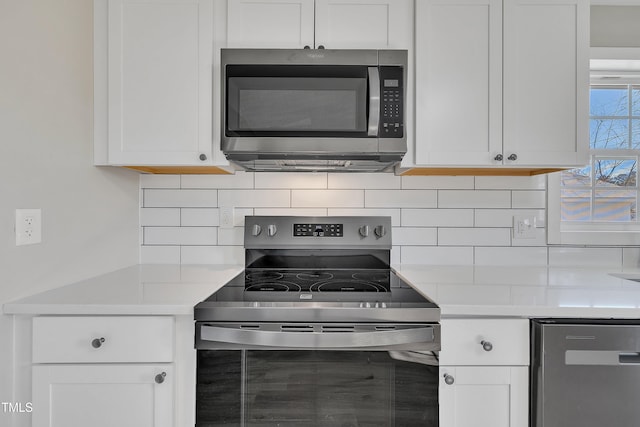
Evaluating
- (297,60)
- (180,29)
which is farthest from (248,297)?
(180,29)

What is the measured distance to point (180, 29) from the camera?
1.56 meters

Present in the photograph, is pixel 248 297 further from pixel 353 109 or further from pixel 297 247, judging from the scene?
pixel 353 109

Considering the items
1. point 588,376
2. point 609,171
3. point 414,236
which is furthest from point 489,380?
point 609,171

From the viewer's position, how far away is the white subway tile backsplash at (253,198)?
1908mm

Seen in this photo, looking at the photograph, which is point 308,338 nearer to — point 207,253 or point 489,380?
point 489,380

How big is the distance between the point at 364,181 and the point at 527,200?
2.68 ft

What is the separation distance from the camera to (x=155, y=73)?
1.57 m

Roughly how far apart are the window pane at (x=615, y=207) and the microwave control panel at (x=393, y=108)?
4.20 feet

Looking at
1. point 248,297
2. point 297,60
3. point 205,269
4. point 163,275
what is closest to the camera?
point 248,297

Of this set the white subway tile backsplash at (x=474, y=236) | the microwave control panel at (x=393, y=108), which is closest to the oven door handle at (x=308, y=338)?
the microwave control panel at (x=393, y=108)

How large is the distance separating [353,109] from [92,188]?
1104mm

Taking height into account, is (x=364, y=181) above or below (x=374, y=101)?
below

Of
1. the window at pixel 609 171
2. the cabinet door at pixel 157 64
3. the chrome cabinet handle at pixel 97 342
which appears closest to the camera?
the chrome cabinet handle at pixel 97 342

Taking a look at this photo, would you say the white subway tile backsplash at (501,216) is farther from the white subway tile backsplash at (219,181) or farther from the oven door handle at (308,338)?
the white subway tile backsplash at (219,181)
